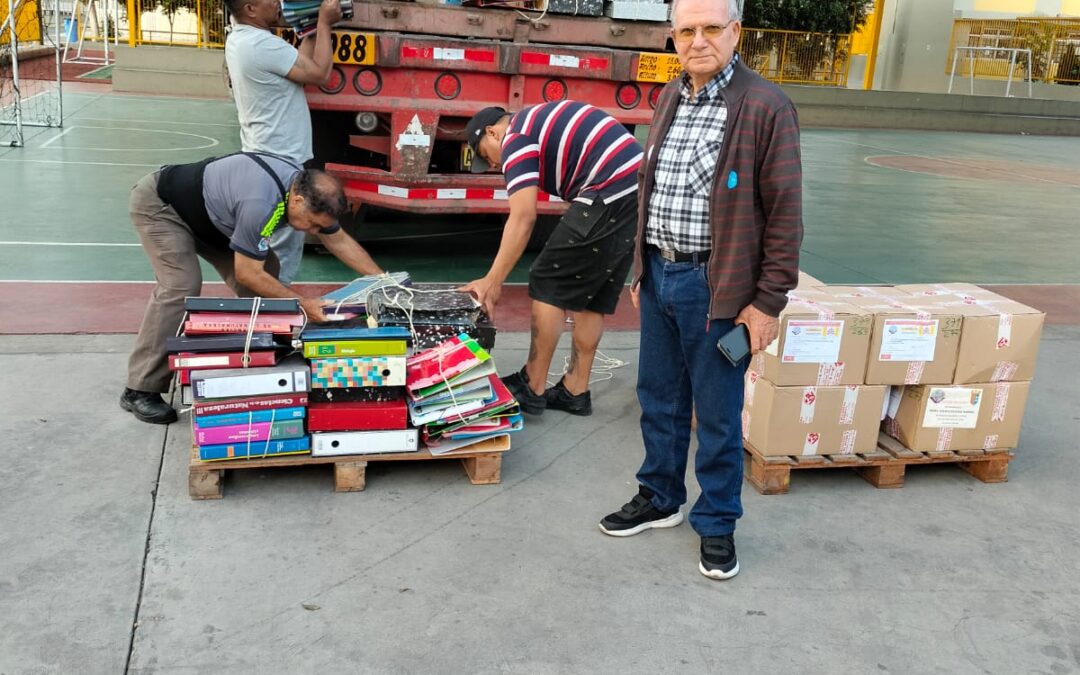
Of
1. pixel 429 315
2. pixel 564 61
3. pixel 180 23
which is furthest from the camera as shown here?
pixel 180 23

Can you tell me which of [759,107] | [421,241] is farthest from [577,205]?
[421,241]

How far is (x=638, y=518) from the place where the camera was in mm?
4059

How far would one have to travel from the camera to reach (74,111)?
56.4ft

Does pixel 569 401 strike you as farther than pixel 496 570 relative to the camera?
Yes

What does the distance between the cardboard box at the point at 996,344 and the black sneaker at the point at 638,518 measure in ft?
5.08

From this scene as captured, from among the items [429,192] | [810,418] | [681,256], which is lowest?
[810,418]

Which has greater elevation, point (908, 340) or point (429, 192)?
point (429, 192)

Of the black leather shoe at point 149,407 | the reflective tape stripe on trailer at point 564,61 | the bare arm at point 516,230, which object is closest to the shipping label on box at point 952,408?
the bare arm at point 516,230

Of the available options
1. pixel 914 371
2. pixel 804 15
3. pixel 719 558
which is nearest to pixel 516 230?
pixel 719 558

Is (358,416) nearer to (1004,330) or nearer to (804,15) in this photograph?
(1004,330)

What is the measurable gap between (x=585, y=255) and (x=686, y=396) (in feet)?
4.58

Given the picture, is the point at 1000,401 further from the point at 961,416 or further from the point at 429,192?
the point at 429,192

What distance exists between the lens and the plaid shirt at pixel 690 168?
3.42m

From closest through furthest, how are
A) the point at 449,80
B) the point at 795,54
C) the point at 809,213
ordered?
the point at 449,80 < the point at 809,213 < the point at 795,54
